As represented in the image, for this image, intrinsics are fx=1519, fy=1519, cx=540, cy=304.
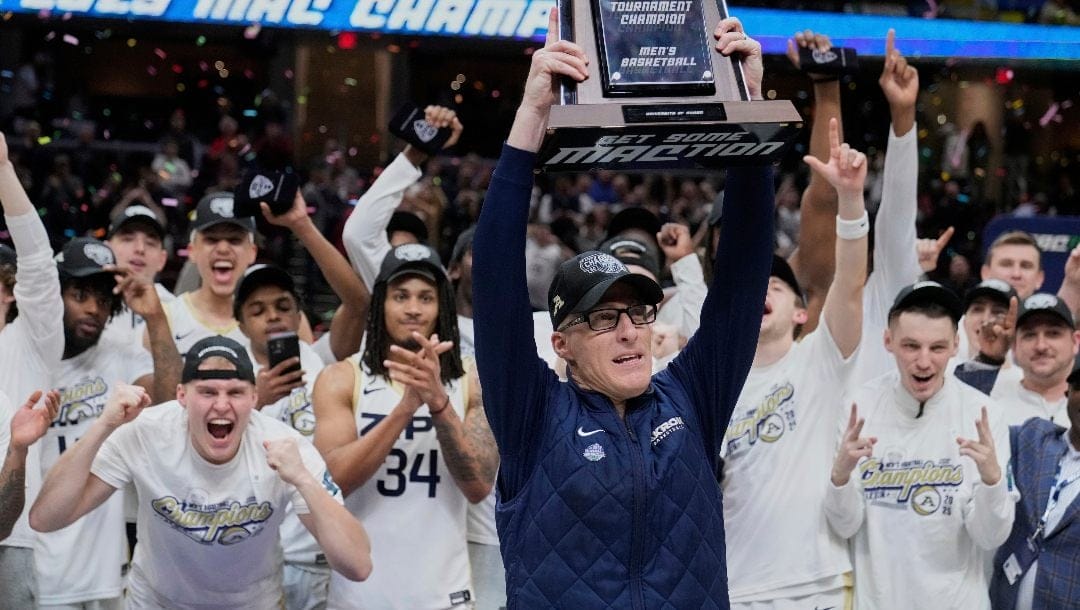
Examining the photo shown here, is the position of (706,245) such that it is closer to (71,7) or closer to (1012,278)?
(1012,278)

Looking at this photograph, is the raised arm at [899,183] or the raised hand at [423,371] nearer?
the raised hand at [423,371]

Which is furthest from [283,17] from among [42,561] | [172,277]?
[42,561]

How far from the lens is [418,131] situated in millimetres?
6625

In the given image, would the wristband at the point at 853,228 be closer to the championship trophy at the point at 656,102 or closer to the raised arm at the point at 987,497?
the raised arm at the point at 987,497

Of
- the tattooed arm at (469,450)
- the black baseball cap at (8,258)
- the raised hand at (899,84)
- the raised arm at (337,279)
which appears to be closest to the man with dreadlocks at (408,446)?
the tattooed arm at (469,450)

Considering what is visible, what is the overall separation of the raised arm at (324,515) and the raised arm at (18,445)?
2.39ft

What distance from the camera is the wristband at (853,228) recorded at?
5.22 meters

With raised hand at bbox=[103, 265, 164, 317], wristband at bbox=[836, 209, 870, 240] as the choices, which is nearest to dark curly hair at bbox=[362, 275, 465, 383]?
raised hand at bbox=[103, 265, 164, 317]

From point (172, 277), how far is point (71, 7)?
239 cm

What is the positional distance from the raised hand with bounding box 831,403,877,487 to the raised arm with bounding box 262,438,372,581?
1.67 meters

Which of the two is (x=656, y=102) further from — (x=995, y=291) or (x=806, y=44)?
(x=995, y=291)

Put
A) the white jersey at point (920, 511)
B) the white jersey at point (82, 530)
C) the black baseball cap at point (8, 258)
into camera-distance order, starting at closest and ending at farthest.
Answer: the white jersey at point (920, 511) < the white jersey at point (82, 530) < the black baseball cap at point (8, 258)

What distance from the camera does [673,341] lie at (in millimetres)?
6105

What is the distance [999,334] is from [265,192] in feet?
10.4
